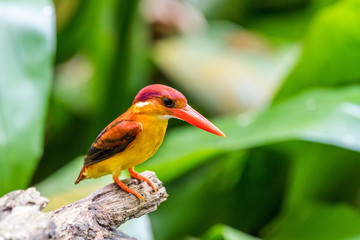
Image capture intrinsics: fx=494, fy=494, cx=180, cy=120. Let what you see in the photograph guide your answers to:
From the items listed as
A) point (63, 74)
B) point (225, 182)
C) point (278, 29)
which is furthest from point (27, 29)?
point (278, 29)

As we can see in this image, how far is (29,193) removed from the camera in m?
0.57

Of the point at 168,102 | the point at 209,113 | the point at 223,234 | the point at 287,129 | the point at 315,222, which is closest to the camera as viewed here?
the point at 168,102

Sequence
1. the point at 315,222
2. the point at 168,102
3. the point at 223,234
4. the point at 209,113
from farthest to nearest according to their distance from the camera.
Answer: the point at 209,113
the point at 315,222
the point at 223,234
the point at 168,102

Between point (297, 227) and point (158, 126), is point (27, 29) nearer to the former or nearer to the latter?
point (158, 126)

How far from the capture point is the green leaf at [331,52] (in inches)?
52.8

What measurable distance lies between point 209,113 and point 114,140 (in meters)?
1.35

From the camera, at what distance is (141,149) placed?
628 millimetres

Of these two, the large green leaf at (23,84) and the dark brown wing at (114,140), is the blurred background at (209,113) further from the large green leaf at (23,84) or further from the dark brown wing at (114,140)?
the dark brown wing at (114,140)

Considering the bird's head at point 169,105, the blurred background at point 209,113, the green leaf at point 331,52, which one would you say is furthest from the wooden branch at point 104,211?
the green leaf at point 331,52

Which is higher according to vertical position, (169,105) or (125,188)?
(169,105)

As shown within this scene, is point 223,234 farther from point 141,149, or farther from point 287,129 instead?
point 141,149

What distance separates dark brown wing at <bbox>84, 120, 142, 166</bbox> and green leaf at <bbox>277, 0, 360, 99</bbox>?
0.91 m

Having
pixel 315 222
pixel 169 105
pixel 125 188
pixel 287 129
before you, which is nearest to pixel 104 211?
pixel 125 188

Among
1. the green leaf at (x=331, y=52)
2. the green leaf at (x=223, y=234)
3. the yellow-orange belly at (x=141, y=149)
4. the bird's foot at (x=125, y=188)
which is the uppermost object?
the green leaf at (x=331, y=52)
